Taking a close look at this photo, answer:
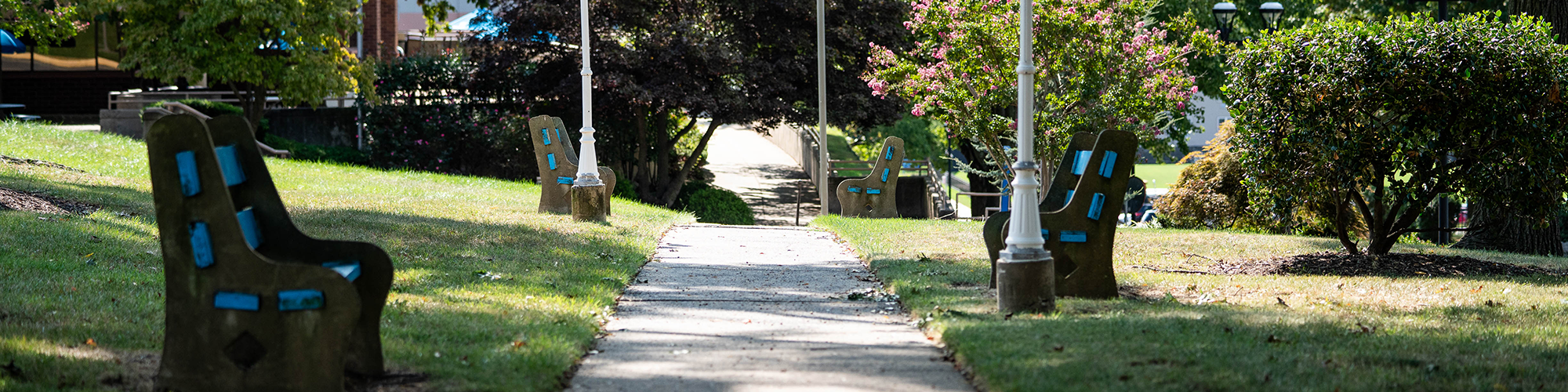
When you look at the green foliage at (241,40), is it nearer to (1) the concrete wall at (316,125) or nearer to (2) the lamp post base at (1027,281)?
(1) the concrete wall at (316,125)

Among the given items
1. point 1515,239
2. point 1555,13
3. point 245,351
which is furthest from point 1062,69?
point 245,351

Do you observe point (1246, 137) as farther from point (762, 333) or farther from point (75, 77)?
point (75, 77)

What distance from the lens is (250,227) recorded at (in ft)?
17.7

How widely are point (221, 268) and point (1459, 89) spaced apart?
9313 millimetres

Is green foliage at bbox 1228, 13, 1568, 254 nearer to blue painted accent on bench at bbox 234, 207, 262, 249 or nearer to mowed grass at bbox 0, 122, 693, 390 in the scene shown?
mowed grass at bbox 0, 122, 693, 390

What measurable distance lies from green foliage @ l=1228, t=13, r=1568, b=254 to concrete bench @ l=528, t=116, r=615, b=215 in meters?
7.89

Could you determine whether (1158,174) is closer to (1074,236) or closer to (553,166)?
(553,166)

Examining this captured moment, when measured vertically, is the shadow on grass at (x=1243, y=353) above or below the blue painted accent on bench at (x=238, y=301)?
below

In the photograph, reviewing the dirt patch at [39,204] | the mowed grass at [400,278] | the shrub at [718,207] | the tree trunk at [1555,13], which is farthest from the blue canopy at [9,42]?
the tree trunk at [1555,13]

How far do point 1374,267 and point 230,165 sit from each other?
9073 millimetres

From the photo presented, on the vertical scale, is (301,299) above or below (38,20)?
below

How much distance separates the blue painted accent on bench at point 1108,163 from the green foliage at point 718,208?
1686cm

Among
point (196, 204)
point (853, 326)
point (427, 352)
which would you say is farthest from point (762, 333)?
point (196, 204)

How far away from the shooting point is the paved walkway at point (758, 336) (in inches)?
220
